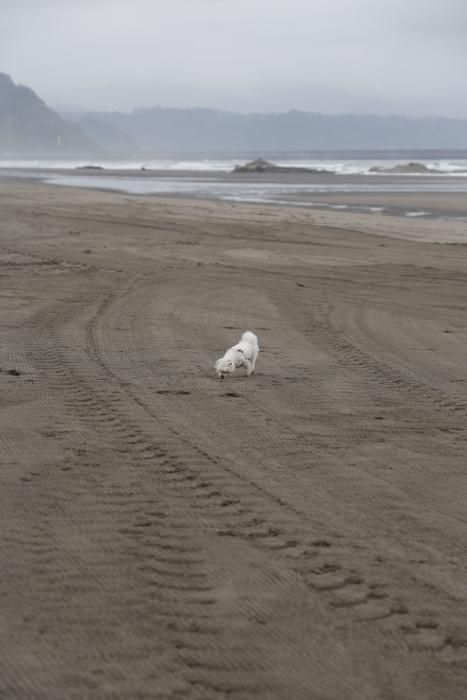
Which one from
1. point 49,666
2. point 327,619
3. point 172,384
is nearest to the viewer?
point 49,666

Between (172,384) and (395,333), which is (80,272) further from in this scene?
(172,384)

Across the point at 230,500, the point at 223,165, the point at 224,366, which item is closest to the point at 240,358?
the point at 224,366

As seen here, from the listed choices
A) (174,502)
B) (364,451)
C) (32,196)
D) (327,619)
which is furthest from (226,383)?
(32,196)

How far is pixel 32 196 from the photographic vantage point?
3150 cm

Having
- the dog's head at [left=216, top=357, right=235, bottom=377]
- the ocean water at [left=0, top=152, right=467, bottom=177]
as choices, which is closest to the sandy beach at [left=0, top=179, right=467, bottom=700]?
the dog's head at [left=216, top=357, right=235, bottom=377]

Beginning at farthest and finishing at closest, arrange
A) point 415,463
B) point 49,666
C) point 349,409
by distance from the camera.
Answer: point 349,409
point 415,463
point 49,666

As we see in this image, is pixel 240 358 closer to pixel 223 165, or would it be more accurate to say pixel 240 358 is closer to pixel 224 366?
pixel 224 366

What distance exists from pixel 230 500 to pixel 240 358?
290 centimetres

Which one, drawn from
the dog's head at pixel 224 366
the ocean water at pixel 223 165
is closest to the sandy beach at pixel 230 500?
the dog's head at pixel 224 366

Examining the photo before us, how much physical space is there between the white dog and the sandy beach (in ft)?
0.50

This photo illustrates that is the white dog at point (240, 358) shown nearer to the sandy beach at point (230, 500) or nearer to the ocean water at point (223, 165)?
the sandy beach at point (230, 500)

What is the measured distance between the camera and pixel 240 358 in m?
8.03

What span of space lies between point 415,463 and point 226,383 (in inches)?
88.8

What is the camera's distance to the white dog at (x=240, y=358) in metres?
7.99
